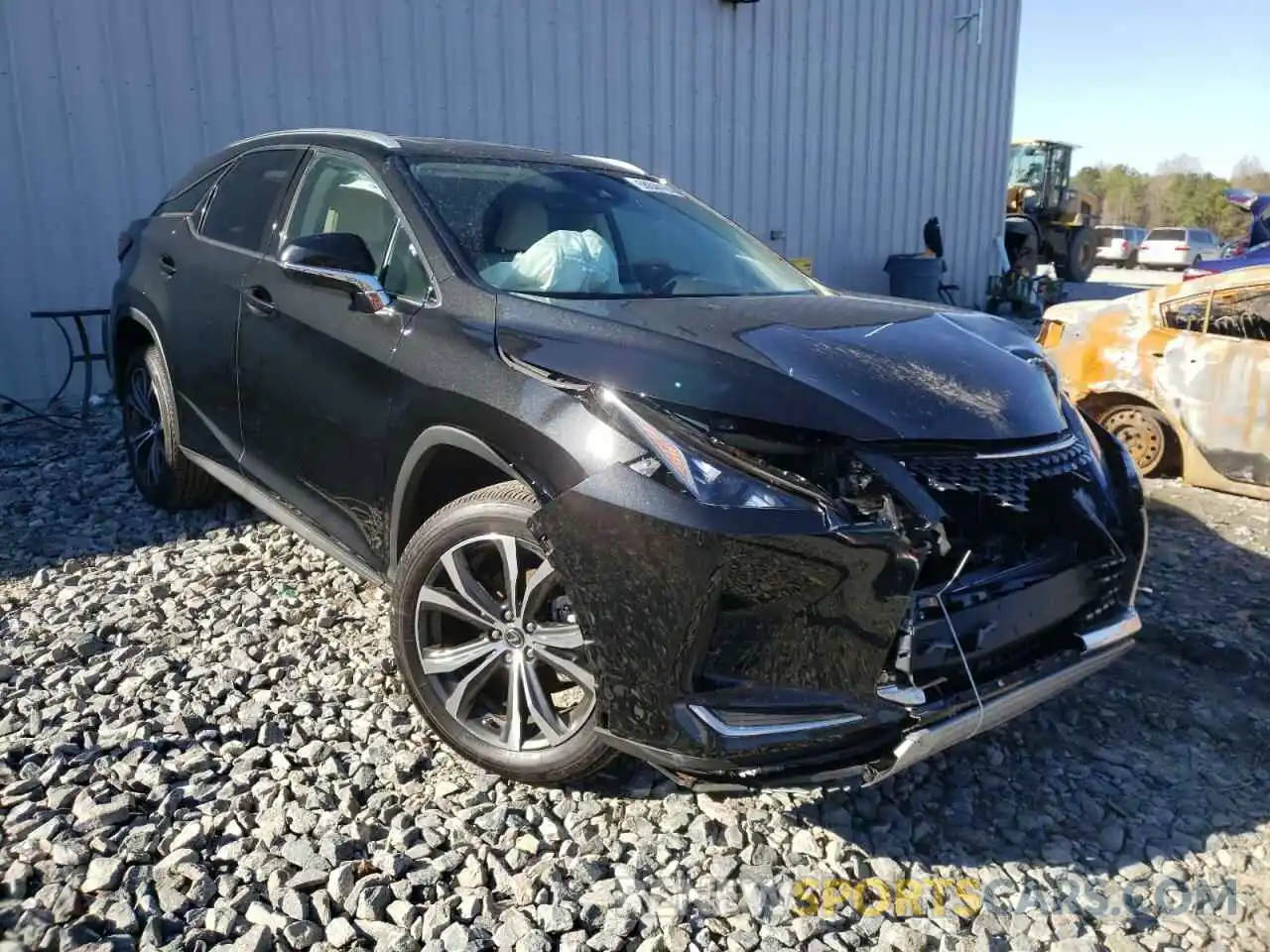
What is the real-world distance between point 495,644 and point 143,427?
3.07 metres

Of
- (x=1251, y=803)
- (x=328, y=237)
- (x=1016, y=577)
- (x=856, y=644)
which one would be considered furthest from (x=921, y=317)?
(x=328, y=237)

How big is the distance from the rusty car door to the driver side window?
4.36 metres

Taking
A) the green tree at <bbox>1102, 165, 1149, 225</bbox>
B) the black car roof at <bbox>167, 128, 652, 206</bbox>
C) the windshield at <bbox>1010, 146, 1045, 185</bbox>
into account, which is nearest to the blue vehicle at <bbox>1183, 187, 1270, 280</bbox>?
the black car roof at <bbox>167, 128, 652, 206</bbox>

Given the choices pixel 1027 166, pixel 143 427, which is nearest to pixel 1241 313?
pixel 143 427

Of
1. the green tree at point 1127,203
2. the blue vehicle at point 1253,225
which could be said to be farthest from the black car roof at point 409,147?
the green tree at point 1127,203

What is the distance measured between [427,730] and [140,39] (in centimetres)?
631

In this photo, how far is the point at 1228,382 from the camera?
16.9 feet

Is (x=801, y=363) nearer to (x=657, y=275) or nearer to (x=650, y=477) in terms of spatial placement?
(x=650, y=477)

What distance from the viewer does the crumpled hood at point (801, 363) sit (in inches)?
90.4

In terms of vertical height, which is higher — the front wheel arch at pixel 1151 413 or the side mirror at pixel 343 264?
the side mirror at pixel 343 264

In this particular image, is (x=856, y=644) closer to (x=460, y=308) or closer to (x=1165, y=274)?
(x=460, y=308)

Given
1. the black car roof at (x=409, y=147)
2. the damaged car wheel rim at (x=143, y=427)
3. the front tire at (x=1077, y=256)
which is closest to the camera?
the black car roof at (x=409, y=147)

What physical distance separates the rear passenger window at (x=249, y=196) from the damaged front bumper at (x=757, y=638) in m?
2.21

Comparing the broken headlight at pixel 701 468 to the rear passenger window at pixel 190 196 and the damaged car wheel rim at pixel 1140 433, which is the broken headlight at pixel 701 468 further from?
the damaged car wheel rim at pixel 1140 433
